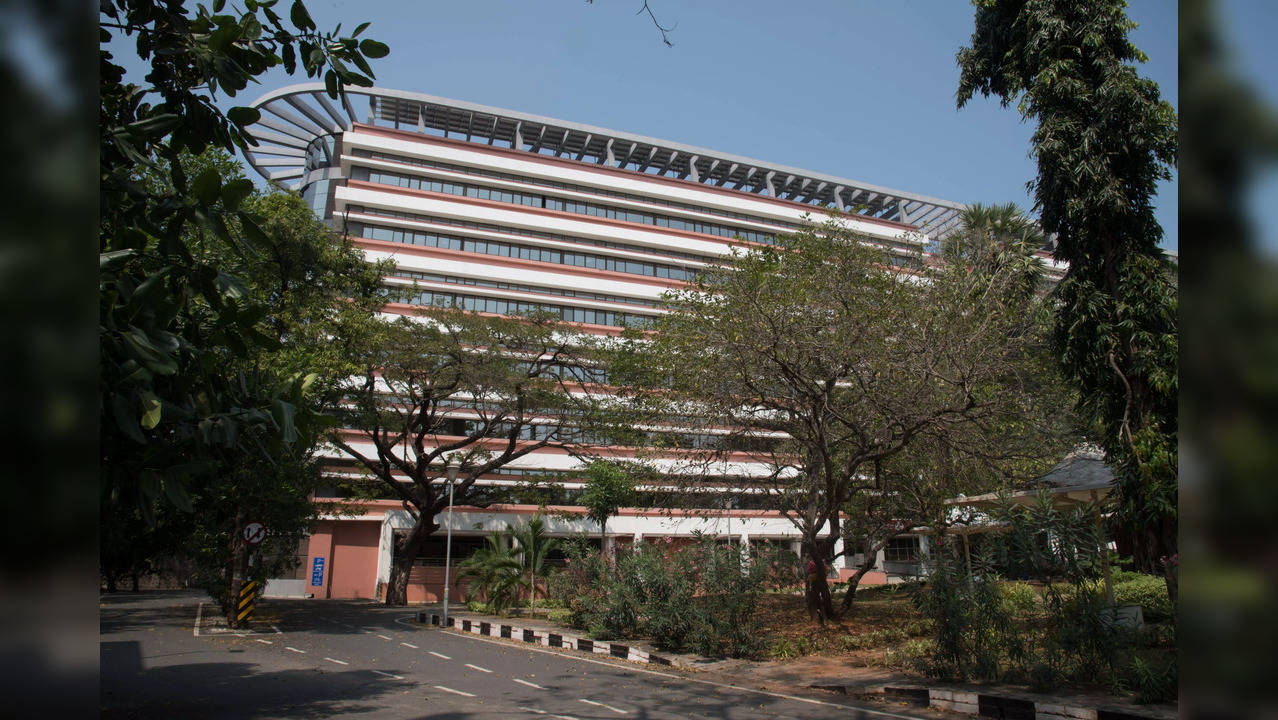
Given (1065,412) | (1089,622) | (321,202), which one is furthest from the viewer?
(321,202)

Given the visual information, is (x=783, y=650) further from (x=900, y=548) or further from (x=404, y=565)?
(x=900, y=548)

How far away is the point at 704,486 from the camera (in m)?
18.5

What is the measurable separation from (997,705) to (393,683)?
7.78 meters

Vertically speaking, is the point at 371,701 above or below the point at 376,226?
below

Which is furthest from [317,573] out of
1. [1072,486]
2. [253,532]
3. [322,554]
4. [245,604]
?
[1072,486]

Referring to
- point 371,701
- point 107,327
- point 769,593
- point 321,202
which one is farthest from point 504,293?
point 107,327

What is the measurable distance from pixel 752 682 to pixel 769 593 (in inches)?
477

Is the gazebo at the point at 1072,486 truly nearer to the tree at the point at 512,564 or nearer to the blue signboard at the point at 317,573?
the tree at the point at 512,564

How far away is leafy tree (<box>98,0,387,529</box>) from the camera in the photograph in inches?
91.1

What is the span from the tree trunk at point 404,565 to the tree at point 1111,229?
2174 cm

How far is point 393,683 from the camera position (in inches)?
397
